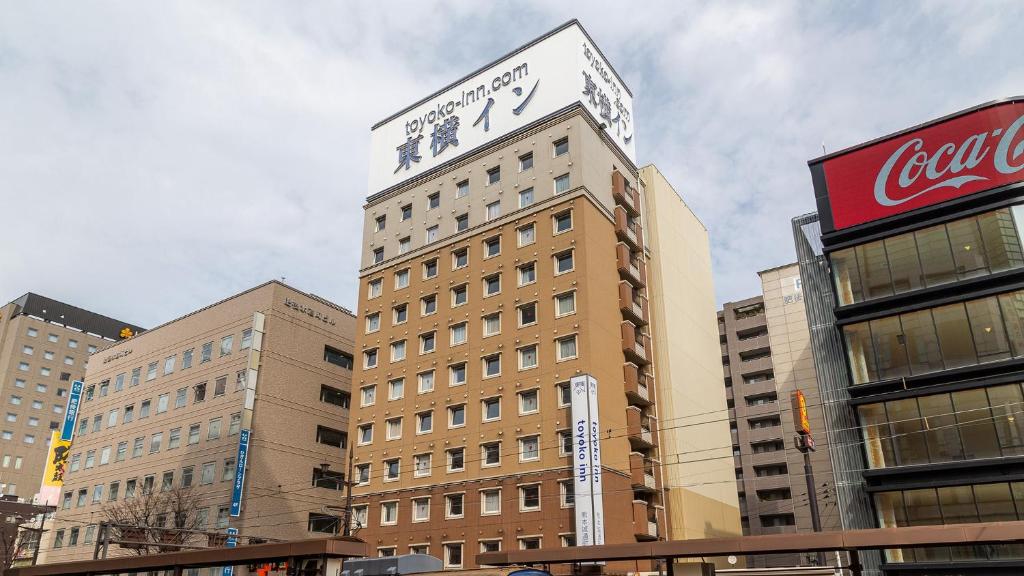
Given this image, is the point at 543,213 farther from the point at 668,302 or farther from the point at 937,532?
the point at 937,532

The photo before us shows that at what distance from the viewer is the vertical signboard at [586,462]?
46594 millimetres

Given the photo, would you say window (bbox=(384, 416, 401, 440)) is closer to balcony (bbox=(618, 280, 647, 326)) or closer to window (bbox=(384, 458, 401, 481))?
window (bbox=(384, 458, 401, 481))

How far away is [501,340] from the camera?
5659 cm

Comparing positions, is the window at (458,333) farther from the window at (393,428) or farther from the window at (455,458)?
the window at (455,458)

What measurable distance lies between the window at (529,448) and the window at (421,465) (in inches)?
315

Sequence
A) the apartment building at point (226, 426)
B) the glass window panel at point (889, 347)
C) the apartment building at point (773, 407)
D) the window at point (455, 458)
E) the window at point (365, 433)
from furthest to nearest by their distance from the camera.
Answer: the apartment building at point (773, 407), the apartment building at point (226, 426), the window at point (365, 433), the window at point (455, 458), the glass window panel at point (889, 347)

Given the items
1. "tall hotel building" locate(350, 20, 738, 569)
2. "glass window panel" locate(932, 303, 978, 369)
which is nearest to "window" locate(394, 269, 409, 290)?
"tall hotel building" locate(350, 20, 738, 569)

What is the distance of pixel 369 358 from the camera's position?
64.5 meters

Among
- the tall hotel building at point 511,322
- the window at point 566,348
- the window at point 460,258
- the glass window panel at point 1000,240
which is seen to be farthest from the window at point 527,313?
the glass window panel at point 1000,240

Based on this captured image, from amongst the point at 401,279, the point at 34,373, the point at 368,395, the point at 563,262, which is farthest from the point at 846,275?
the point at 34,373

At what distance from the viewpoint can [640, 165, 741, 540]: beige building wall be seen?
59.0 metres

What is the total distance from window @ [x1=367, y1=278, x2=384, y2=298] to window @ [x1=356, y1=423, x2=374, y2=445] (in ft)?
36.3

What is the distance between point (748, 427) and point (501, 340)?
5352cm

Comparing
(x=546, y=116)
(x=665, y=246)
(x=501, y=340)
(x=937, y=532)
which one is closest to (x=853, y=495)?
(x=937, y=532)
